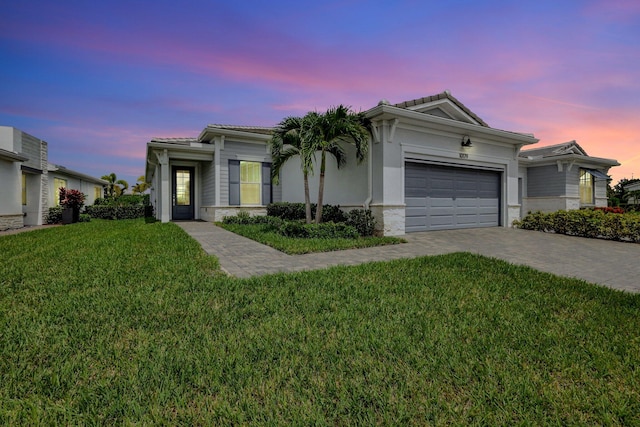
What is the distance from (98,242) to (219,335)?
21.2 feet

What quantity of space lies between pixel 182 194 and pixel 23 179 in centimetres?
724

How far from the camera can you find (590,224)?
9.47m

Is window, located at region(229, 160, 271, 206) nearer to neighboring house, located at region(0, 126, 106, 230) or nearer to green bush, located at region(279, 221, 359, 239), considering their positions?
green bush, located at region(279, 221, 359, 239)

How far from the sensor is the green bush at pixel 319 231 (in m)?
8.09

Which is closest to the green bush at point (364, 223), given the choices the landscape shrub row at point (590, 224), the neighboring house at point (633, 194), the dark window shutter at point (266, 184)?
the dark window shutter at point (266, 184)

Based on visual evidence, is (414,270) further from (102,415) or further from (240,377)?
(102,415)

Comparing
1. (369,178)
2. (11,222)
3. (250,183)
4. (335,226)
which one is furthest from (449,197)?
(11,222)

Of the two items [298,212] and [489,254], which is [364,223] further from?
[298,212]

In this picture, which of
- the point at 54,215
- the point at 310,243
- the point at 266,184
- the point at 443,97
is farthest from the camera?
the point at 54,215

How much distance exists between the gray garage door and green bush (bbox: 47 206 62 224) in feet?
58.0

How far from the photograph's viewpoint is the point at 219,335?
254cm

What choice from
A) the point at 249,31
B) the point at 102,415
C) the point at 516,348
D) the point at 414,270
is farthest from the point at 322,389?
the point at 249,31

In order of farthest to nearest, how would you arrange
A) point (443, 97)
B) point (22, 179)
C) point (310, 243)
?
point (22, 179) → point (443, 97) → point (310, 243)

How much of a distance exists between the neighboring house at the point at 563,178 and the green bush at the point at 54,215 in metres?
24.9
